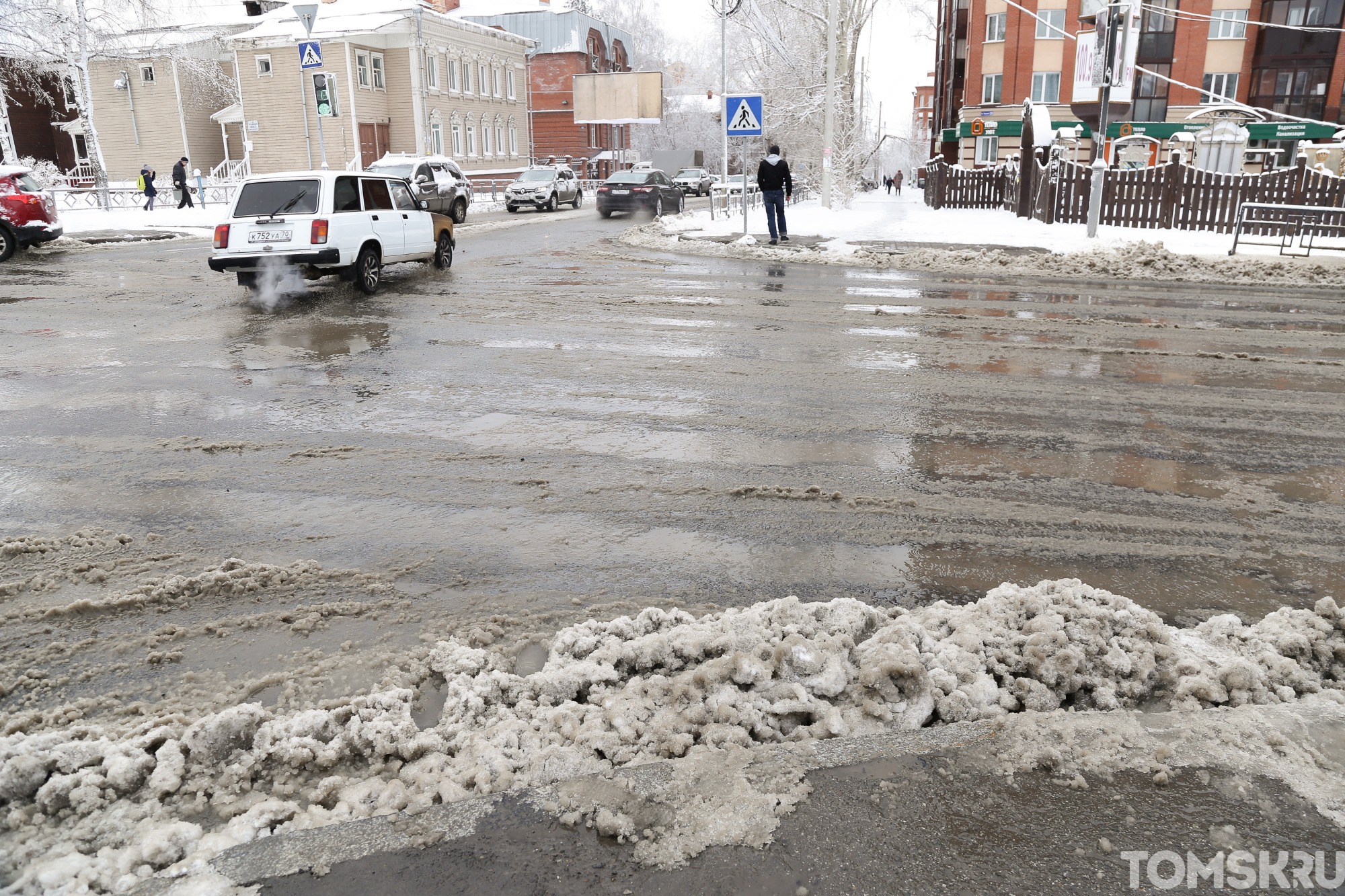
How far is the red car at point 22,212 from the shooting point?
18641 millimetres

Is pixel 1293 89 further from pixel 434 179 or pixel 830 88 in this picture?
pixel 434 179

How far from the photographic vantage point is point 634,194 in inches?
1294

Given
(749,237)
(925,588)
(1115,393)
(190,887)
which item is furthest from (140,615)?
(749,237)

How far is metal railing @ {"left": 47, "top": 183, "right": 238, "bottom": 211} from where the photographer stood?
3403 centimetres

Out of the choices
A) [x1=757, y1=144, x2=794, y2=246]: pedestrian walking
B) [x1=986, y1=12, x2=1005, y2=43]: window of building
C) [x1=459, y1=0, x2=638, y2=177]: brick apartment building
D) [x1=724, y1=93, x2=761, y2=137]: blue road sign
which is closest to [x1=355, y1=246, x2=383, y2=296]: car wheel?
[x1=757, y1=144, x2=794, y2=246]: pedestrian walking

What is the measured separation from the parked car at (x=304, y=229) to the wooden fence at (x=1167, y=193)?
15437 mm

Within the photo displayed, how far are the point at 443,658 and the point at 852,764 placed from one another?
1640 mm

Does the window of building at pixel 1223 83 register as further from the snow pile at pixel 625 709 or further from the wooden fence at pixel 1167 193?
the snow pile at pixel 625 709

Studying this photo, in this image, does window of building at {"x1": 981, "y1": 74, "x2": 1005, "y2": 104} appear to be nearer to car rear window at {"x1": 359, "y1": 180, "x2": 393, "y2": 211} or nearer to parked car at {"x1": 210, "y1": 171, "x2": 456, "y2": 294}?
car rear window at {"x1": 359, "y1": 180, "x2": 393, "y2": 211}

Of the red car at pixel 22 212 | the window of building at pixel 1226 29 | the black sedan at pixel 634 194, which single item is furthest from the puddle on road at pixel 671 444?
the window of building at pixel 1226 29

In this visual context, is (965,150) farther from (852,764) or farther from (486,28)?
(852,764)

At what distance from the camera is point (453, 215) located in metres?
30.0

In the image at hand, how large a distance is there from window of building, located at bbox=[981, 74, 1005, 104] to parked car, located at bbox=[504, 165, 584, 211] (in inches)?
1145

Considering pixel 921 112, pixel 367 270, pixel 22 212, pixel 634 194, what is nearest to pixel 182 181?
pixel 22 212
